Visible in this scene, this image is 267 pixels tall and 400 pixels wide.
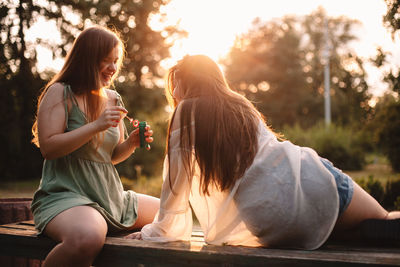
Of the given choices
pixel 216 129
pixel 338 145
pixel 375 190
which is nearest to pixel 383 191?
pixel 375 190

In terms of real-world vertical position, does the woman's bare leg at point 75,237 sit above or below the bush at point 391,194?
above

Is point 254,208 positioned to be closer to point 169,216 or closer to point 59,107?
point 169,216

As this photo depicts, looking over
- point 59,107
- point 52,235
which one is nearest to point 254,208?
point 52,235

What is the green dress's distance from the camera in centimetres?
243

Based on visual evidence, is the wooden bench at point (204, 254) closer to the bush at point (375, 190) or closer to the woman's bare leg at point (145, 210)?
the woman's bare leg at point (145, 210)

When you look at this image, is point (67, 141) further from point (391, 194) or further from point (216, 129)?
point (391, 194)

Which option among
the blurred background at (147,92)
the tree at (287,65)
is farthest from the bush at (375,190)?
the tree at (287,65)

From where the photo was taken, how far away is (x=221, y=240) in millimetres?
2316

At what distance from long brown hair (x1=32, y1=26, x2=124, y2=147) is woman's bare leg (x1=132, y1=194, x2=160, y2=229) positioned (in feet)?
2.49

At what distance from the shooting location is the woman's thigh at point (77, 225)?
7.15ft

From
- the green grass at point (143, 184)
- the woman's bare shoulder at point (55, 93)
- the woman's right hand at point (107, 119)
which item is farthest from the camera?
the green grass at point (143, 184)

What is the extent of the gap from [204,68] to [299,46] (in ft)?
118

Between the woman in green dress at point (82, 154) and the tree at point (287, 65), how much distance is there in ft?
102

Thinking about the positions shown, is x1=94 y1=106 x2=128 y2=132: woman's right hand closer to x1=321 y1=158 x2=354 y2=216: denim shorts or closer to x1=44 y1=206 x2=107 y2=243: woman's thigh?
x1=44 y1=206 x2=107 y2=243: woman's thigh
